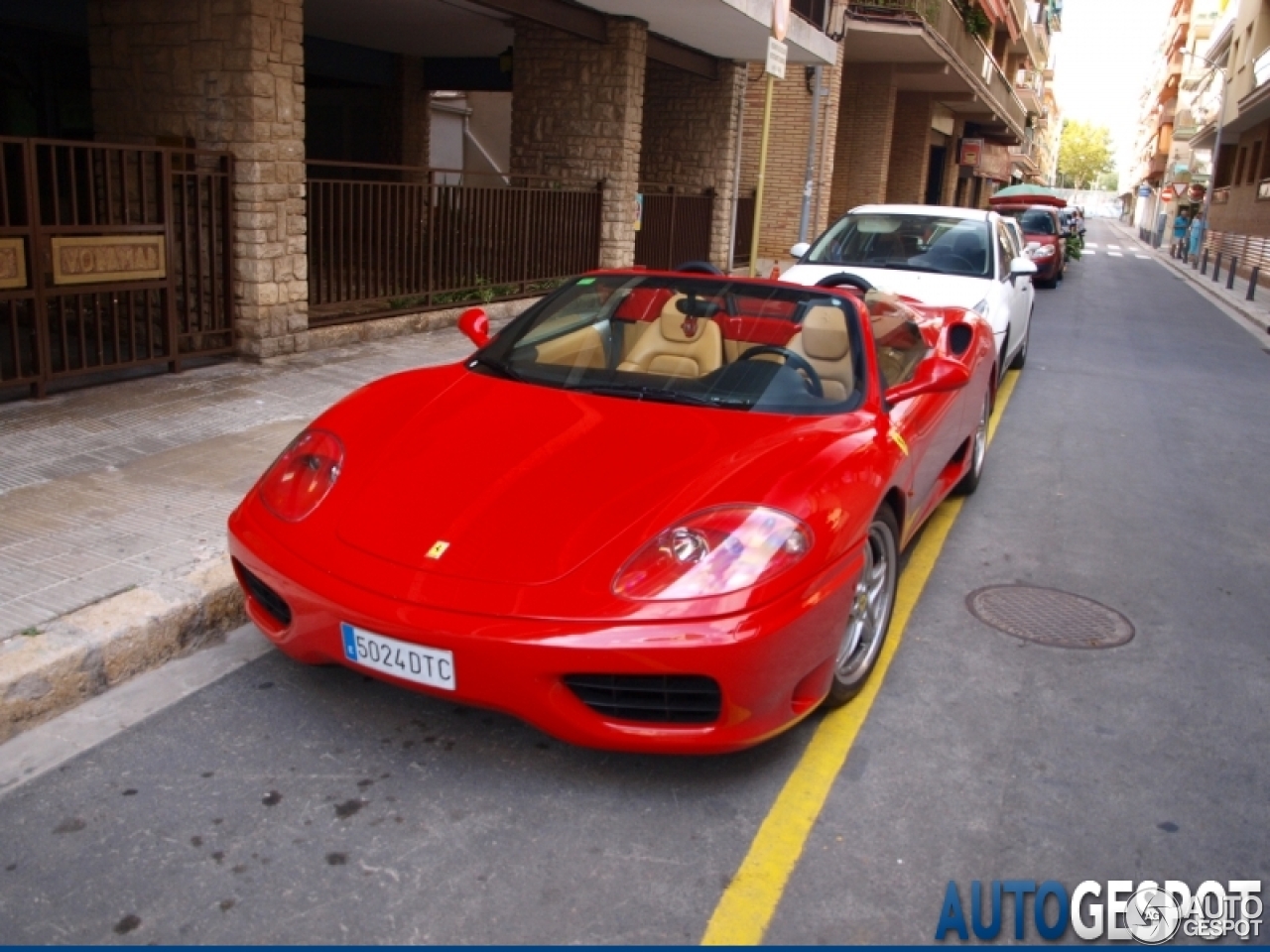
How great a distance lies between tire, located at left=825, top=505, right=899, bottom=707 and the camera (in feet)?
12.0

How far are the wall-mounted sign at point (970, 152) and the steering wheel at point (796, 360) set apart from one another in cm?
3879

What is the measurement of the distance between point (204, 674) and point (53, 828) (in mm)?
968

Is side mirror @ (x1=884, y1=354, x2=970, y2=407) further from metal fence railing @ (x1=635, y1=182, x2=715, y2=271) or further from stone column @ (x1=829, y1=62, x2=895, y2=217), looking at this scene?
stone column @ (x1=829, y1=62, x2=895, y2=217)

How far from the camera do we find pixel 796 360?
4.20 metres

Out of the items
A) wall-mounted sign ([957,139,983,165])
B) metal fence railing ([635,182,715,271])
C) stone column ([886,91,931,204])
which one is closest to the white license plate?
metal fence railing ([635,182,715,271])

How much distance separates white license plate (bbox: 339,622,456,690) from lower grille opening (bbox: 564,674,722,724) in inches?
13.3

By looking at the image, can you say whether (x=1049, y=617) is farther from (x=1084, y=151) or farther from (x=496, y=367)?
(x=1084, y=151)

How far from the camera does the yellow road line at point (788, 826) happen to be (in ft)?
8.59

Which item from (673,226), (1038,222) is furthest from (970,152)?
(673,226)

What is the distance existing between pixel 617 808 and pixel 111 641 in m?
1.85

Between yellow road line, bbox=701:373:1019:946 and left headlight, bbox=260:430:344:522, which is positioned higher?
left headlight, bbox=260:430:344:522

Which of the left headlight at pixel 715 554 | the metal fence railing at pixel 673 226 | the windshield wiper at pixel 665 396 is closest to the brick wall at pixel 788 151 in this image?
the metal fence railing at pixel 673 226

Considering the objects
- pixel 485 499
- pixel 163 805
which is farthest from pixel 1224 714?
pixel 163 805

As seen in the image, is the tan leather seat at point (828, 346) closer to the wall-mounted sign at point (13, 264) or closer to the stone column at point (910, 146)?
the wall-mounted sign at point (13, 264)
